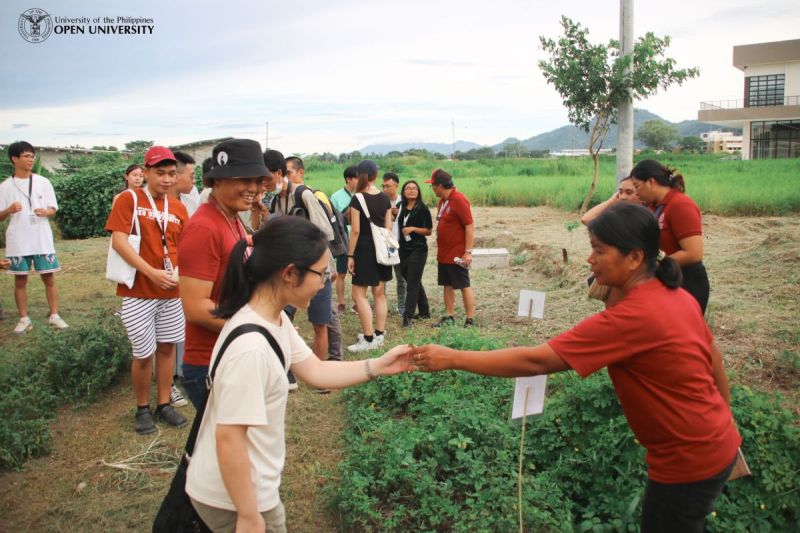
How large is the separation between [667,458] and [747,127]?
47.9 metres

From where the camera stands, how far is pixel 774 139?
41.6 metres

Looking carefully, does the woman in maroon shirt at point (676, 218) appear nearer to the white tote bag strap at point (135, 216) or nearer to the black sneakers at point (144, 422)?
the white tote bag strap at point (135, 216)

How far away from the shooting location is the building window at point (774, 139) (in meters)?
40.3

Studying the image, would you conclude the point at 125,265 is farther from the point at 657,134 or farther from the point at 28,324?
the point at 657,134

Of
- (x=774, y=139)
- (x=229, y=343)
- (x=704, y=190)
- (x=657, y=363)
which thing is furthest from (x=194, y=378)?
(x=774, y=139)

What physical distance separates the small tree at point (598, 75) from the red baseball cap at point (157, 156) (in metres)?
9.04

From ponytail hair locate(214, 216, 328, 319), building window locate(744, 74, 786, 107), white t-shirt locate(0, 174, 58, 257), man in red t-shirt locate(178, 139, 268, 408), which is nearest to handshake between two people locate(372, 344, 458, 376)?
ponytail hair locate(214, 216, 328, 319)

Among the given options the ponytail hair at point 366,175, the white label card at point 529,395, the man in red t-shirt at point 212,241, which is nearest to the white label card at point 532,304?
the white label card at point 529,395

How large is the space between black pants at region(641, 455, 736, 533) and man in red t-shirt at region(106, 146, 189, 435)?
138 inches

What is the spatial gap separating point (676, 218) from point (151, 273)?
3.75 m

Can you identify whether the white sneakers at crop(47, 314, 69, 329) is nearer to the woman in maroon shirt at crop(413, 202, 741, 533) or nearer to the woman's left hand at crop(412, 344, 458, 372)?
the woman's left hand at crop(412, 344, 458, 372)

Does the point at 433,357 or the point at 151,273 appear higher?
the point at 151,273

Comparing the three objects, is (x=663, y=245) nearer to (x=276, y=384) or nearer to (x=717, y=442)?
(x=717, y=442)

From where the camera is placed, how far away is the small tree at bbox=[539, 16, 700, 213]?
38.3 ft
